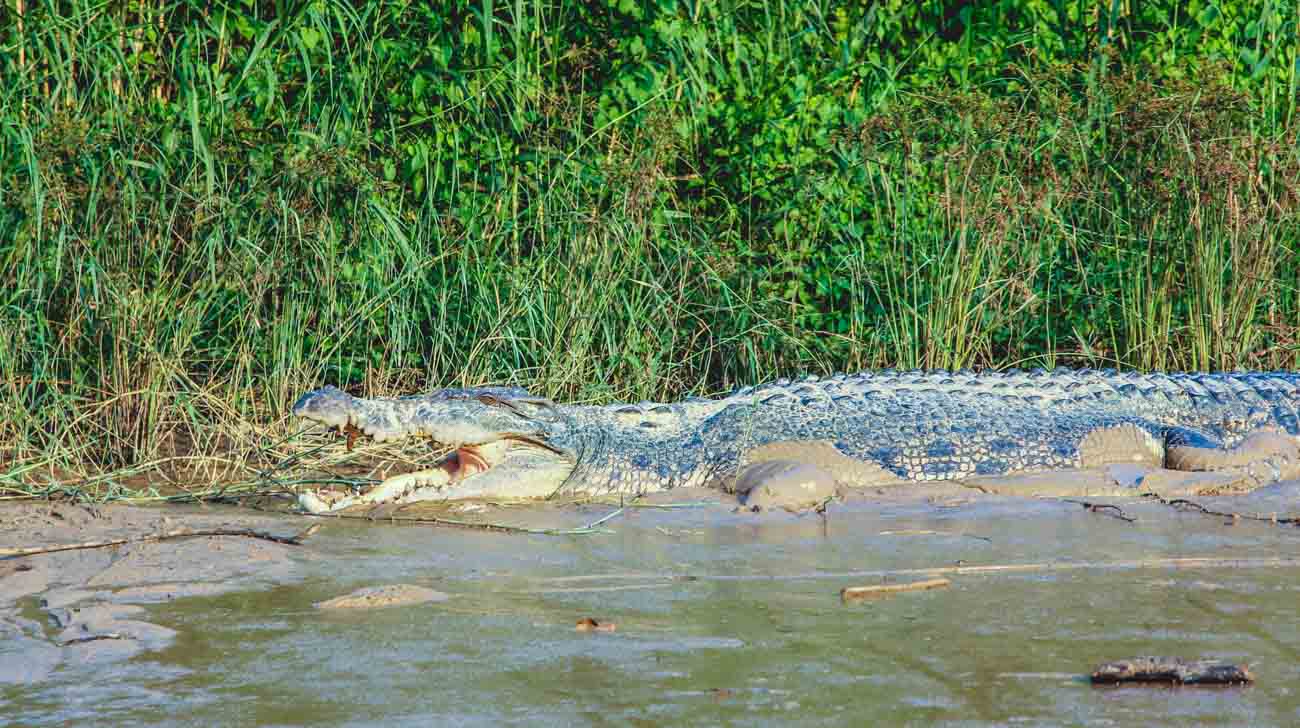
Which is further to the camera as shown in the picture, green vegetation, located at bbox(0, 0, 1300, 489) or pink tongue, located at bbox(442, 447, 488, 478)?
green vegetation, located at bbox(0, 0, 1300, 489)

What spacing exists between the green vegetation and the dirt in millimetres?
857

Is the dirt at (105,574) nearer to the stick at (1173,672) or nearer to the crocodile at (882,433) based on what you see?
the crocodile at (882,433)

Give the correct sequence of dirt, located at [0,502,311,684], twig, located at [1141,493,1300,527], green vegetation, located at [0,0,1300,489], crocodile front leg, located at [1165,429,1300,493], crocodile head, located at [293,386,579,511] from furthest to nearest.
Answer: green vegetation, located at [0,0,1300,489]
crocodile front leg, located at [1165,429,1300,493]
crocodile head, located at [293,386,579,511]
twig, located at [1141,493,1300,527]
dirt, located at [0,502,311,684]

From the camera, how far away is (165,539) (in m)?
3.92

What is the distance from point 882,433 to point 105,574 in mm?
3045

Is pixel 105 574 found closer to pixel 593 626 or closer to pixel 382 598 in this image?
pixel 382 598

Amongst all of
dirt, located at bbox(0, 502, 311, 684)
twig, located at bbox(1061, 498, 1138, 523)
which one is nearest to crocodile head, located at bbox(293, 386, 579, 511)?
dirt, located at bbox(0, 502, 311, 684)

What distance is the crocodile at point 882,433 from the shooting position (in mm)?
5270

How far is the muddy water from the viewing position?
237 centimetres

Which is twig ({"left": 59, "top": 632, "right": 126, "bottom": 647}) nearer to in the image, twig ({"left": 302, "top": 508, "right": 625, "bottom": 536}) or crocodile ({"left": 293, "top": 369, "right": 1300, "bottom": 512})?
twig ({"left": 302, "top": 508, "right": 625, "bottom": 536})

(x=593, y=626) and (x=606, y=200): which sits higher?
(x=606, y=200)

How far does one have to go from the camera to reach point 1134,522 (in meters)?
4.30

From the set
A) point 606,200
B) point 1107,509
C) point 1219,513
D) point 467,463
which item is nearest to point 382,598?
point 467,463

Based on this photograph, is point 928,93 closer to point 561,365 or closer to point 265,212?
point 561,365
